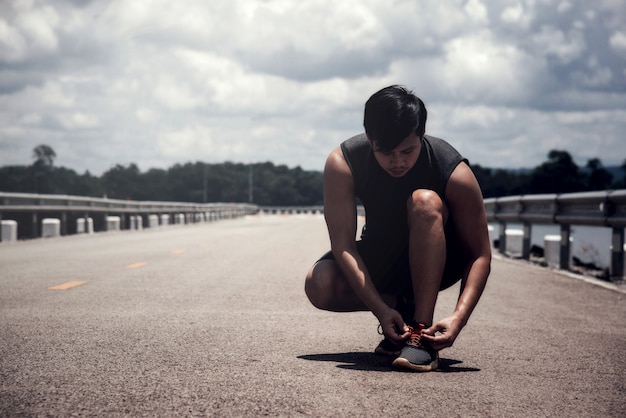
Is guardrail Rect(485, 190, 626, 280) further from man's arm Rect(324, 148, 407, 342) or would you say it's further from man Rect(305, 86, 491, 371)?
man's arm Rect(324, 148, 407, 342)

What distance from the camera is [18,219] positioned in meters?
22.2

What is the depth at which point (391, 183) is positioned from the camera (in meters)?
4.89

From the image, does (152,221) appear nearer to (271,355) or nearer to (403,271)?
(271,355)

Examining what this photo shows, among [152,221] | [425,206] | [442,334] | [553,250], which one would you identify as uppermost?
[425,206]

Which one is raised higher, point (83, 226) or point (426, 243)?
point (426, 243)

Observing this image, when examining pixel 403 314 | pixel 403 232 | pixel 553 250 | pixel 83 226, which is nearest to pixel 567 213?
pixel 553 250

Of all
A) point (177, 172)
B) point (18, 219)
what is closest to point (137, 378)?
point (18, 219)

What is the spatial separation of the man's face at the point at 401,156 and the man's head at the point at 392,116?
0.11 ft

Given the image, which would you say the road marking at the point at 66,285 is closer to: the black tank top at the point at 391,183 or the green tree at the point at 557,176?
the black tank top at the point at 391,183

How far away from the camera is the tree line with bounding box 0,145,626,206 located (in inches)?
2810

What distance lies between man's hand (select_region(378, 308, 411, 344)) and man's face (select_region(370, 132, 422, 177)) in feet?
2.46

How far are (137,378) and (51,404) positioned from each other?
64 centimetres

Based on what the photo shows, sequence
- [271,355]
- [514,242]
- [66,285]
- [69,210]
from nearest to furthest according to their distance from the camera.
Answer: [271,355] < [66,285] < [514,242] < [69,210]

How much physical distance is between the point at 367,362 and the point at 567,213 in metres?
7.92
